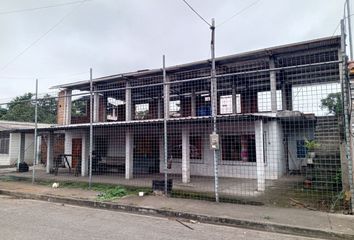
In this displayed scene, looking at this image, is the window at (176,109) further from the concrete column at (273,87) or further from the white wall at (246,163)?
the concrete column at (273,87)

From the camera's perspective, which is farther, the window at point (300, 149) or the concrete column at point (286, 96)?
the window at point (300, 149)

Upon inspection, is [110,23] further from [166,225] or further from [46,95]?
[166,225]

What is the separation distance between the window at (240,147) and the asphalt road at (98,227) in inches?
278

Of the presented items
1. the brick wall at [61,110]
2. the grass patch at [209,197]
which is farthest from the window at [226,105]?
the brick wall at [61,110]

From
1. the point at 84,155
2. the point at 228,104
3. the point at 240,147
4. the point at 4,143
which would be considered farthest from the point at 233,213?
the point at 4,143

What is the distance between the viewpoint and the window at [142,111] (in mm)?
17650

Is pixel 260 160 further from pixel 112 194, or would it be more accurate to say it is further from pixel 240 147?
pixel 112 194

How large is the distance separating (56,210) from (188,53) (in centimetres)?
1076

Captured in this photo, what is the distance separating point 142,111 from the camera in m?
18.2

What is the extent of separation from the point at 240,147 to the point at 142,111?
306 inches

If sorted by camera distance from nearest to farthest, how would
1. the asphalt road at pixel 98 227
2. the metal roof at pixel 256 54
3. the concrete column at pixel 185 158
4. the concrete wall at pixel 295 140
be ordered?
1. the asphalt road at pixel 98 227
2. the metal roof at pixel 256 54
3. the concrete column at pixel 185 158
4. the concrete wall at pixel 295 140

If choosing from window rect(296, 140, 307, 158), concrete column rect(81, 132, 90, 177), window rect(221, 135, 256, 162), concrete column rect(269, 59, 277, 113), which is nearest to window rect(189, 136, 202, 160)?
window rect(221, 135, 256, 162)

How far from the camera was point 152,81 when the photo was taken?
51.5ft

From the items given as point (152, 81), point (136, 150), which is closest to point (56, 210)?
point (136, 150)
